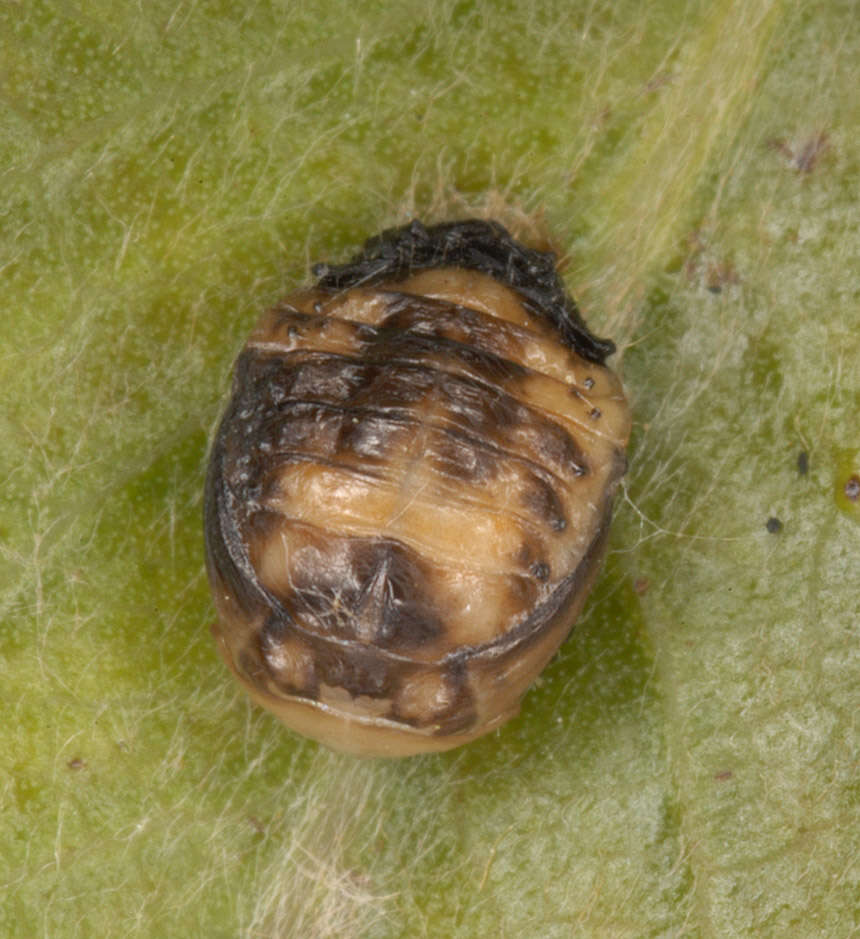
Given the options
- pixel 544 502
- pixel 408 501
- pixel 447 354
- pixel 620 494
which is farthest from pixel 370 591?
pixel 620 494

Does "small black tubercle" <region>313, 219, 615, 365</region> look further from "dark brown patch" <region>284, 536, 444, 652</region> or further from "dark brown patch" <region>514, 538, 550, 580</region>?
"dark brown patch" <region>284, 536, 444, 652</region>

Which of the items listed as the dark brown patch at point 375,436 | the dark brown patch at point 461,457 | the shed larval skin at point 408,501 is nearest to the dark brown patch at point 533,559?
the shed larval skin at point 408,501

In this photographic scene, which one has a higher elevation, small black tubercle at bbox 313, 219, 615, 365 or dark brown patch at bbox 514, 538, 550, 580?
small black tubercle at bbox 313, 219, 615, 365

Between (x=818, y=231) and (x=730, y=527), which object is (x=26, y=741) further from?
(x=818, y=231)

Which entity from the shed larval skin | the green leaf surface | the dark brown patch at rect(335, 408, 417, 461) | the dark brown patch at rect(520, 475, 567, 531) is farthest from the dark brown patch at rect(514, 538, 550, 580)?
the green leaf surface

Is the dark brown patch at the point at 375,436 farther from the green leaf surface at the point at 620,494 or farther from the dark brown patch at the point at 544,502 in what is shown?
the green leaf surface at the point at 620,494

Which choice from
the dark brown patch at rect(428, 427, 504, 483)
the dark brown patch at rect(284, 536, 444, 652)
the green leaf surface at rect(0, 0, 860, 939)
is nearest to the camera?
the dark brown patch at rect(284, 536, 444, 652)
